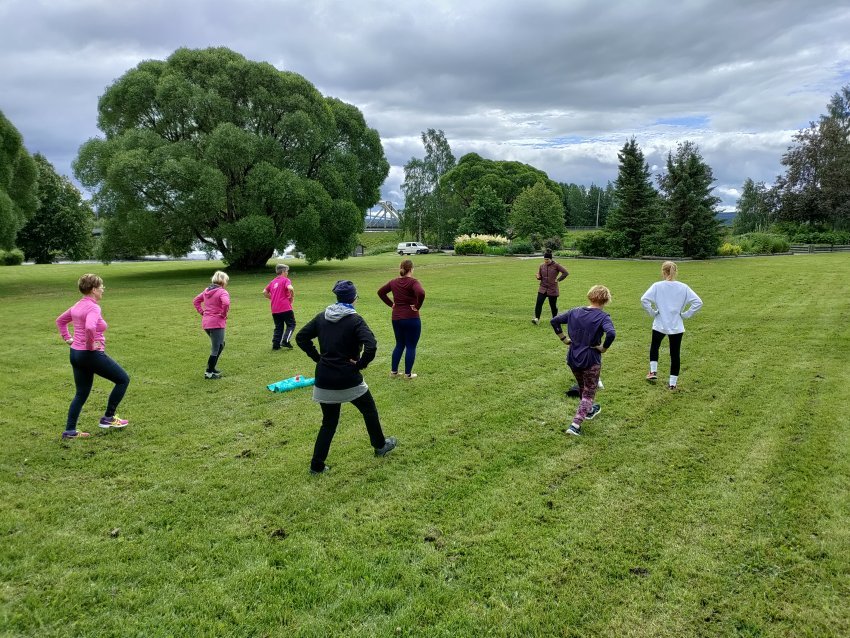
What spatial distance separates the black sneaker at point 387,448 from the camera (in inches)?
222

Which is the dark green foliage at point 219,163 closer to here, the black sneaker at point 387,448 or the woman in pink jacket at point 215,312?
the woman in pink jacket at point 215,312

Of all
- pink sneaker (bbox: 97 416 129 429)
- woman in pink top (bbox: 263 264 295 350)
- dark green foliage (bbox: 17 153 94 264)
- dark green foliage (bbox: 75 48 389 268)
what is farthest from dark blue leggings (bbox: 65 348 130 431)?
dark green foliage (bbox: 17 153 94 264)

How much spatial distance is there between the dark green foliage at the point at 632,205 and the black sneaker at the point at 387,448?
37.2 m

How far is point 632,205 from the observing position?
39.8m

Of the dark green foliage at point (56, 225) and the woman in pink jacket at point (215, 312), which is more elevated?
the dark green foliage at point (56, 225)

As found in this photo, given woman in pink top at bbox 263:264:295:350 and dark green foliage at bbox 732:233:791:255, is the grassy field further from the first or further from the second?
dark green foliage at bbox 732:233:791:255

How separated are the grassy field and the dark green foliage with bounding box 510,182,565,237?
46801 mm

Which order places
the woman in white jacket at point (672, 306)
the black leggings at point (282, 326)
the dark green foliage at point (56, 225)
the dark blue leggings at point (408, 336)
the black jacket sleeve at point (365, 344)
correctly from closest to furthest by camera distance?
the black jacket sleeve at point (365, 344) → the woman in white jacket at point (672, 306) → the dark blue leggings at point (408, 336) → the black leggings at point (282, 326) → the dark green foliage at point (56, 225)

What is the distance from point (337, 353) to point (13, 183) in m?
26.8

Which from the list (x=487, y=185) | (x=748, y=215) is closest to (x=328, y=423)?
(x=487, y=185)

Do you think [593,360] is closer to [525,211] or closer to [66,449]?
[66,449]

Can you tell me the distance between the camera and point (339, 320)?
16.4ft

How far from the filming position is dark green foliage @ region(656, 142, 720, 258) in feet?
118

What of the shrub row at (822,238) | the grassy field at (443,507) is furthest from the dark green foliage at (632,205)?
the grassy field at (443,507)
